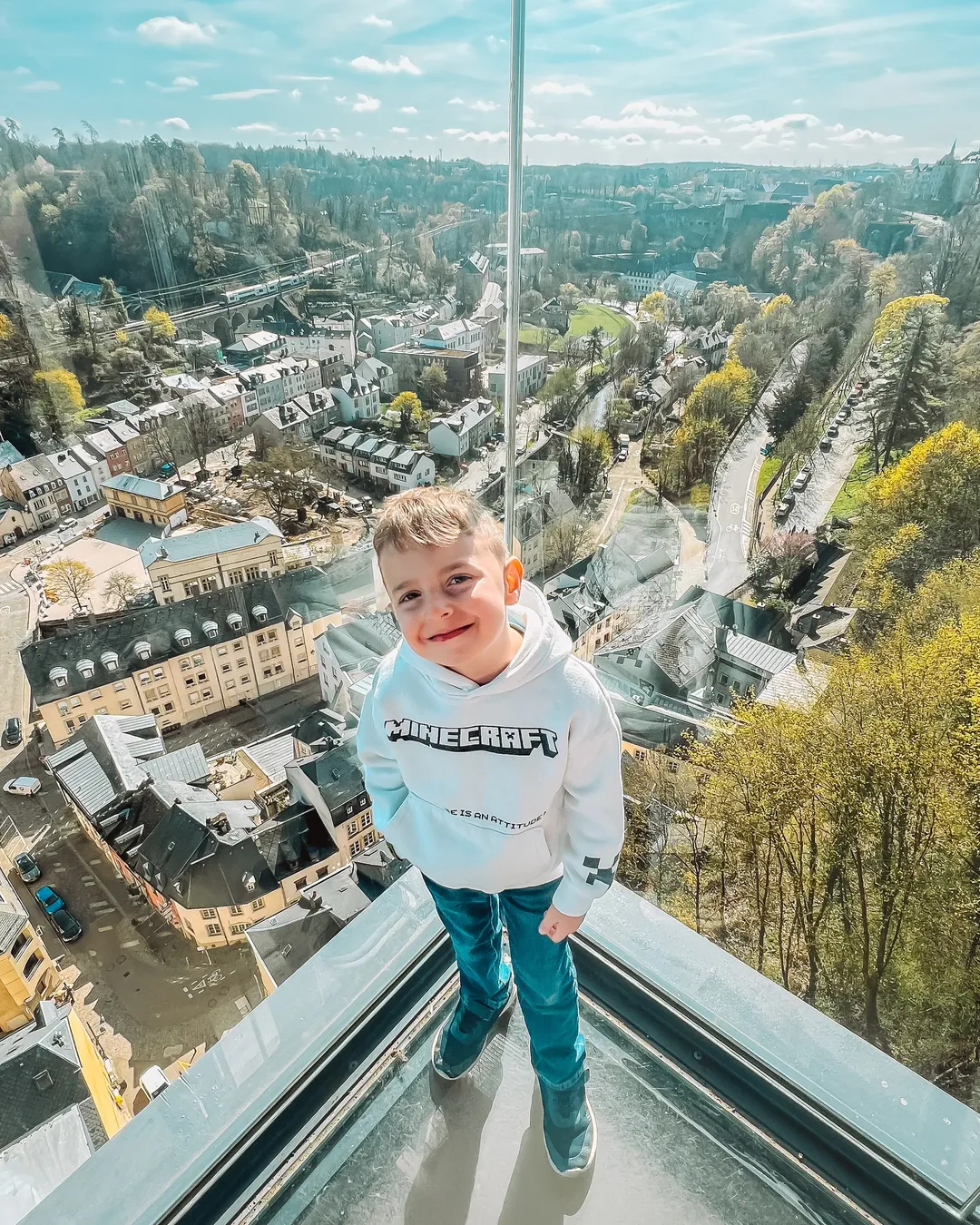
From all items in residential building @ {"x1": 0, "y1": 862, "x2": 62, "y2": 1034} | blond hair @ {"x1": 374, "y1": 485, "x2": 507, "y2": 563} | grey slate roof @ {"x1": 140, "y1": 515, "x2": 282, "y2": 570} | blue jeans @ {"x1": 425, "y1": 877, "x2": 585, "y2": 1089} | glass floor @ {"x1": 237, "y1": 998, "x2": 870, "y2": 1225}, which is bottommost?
residential building @ {"x1": 0, "y1": 862, "x2": 62, "y2": 1034}

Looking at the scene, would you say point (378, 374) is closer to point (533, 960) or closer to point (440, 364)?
point (440, 364)

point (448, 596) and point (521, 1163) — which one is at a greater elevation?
point (448, 596)

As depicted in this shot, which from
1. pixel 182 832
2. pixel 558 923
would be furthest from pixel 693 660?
pixel 182 832

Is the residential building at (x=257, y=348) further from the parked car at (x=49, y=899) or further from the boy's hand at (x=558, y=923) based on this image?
the parked car at (x=49, y=899)

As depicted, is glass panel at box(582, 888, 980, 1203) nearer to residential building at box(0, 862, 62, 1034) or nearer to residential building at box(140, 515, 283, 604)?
residential building at box(0, 862, 62, 1034)

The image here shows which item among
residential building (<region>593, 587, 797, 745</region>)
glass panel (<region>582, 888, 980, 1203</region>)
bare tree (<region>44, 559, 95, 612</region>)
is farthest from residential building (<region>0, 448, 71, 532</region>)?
glass panel (<region>582, 888, 980, 1203</region>)
